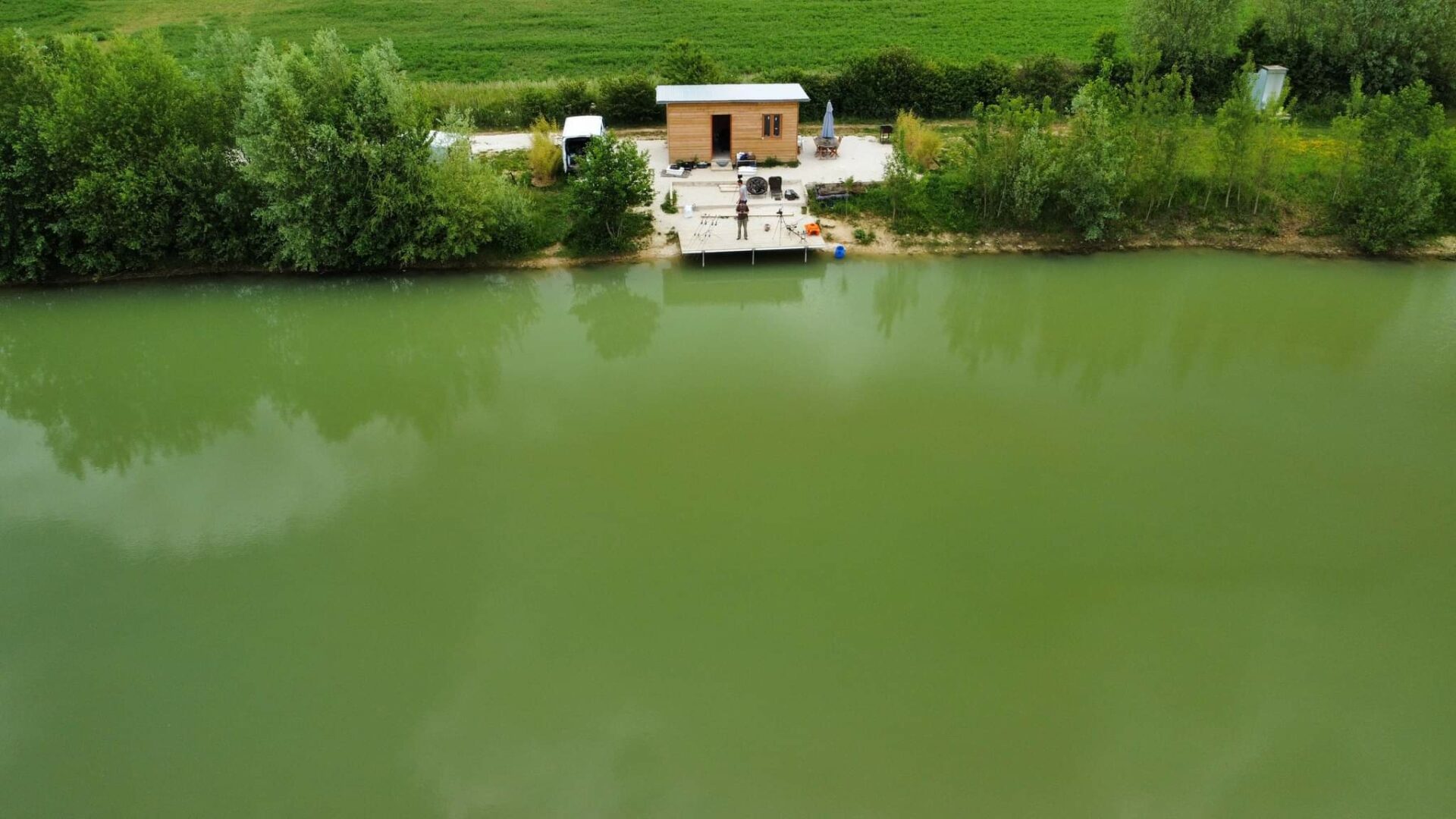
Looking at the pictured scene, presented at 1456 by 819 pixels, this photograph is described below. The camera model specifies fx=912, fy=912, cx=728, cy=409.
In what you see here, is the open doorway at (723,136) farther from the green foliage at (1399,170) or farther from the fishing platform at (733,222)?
the green foliage at (1399,170)

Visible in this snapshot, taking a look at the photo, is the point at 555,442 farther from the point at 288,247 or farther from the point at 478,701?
the point at 288,247

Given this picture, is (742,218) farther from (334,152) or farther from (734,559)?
(734,559)

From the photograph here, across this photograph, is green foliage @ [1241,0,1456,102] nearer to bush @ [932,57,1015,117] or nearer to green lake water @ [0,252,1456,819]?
bush @ [932,57,1015,117]

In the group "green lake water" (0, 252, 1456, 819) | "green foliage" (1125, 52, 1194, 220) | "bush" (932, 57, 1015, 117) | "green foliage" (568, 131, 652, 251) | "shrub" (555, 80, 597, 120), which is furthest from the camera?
"bush" (932, 57, 1015, 117)

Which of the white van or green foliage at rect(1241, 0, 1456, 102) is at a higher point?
green foliage at rect(1241, 0, 1456, 102)

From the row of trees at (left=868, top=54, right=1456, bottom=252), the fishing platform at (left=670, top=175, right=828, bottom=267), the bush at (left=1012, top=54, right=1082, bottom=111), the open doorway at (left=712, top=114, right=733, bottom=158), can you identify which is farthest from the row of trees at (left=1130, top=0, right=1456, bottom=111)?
the fishing platform at (left=670, top=175, right=828, bottom=267)

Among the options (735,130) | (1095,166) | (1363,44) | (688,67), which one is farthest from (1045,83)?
(688,67)

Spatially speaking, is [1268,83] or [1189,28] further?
[1189,28]
